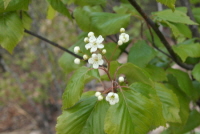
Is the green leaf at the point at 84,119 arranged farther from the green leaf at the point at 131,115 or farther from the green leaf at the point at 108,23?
the green leaf at the point at 108,23

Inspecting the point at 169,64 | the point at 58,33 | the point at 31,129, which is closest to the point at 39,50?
the point at 31,129

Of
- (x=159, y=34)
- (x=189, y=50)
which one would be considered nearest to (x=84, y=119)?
(x=159, y=34)

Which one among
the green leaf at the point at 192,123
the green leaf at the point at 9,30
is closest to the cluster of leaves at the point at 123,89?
the green leaf at the point at 9,30

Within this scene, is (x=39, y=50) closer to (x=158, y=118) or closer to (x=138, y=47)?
(x=138, y=47)

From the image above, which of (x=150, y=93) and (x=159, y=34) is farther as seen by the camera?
(x=159, y=34)

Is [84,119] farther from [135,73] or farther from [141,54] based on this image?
[141,54]

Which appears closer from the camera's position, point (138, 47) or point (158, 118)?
point (158, 118)
